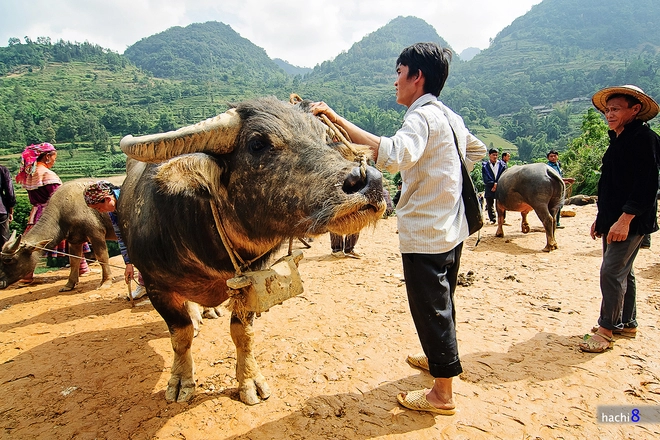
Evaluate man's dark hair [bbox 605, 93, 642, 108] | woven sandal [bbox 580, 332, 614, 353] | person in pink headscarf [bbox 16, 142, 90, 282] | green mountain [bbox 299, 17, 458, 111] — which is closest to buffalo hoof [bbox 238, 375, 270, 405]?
woven sandal [bbox 580, 332, 614, 353]

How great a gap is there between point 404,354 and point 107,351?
3161mm

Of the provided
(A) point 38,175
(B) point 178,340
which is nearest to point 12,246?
(A) point 38,175

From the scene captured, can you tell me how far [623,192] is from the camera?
3119 millimetres

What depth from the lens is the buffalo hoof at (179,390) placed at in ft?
9.64

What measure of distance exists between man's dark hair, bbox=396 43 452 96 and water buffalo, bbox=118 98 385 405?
0.68 metres

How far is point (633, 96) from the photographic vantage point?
9.80ft

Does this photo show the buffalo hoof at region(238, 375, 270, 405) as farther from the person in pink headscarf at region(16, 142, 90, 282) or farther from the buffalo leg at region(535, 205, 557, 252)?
the buffalo leg at region(535, 205, 557, 252)

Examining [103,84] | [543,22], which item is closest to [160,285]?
[103,84]

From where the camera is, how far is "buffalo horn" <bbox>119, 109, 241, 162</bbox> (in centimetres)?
201

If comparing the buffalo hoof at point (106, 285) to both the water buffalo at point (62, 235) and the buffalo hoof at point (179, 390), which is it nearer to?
the water buffalo at point (62, 235)

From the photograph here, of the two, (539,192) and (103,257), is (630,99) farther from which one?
(103,257)

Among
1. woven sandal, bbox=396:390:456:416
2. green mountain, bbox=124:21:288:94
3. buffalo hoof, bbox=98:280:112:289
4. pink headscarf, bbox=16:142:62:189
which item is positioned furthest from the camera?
green mountain, bbox=124:21:288:94

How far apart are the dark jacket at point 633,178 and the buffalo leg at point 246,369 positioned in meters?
3.26

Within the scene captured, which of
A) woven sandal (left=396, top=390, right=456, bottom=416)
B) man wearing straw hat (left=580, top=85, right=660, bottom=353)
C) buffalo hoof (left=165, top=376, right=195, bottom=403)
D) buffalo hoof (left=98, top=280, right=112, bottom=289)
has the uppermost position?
man wearing straw hat (left=580, top=85, right=660, bottom=353)
